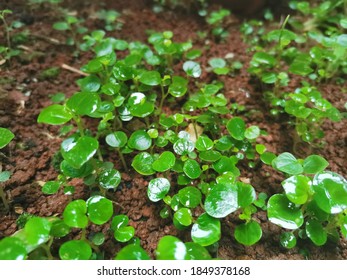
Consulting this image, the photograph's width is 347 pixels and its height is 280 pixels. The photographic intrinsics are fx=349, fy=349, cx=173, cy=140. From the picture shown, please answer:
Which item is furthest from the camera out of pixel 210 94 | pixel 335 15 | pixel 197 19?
pixel 197 19

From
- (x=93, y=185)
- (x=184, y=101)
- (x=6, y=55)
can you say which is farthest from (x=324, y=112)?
(x=6, y=55)

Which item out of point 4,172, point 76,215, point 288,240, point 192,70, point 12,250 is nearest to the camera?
point 12,250

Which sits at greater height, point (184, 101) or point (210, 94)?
point (210, 94)

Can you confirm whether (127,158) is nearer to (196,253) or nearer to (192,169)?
(192,169)

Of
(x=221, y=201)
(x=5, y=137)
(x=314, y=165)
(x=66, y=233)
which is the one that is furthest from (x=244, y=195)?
(x=5, y=137)

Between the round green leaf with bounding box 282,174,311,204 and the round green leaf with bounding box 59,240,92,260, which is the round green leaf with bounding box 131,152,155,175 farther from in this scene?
the round green leaf with bounding box 282,174,311,204
